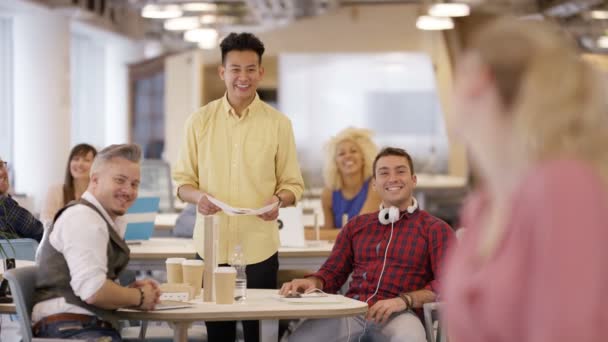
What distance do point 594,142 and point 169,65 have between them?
49.7 ft

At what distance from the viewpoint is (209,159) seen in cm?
429

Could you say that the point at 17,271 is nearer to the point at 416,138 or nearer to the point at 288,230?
the point at 288,230

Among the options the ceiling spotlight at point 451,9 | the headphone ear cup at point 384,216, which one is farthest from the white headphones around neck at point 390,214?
the ceiling spotlight at point 451,9

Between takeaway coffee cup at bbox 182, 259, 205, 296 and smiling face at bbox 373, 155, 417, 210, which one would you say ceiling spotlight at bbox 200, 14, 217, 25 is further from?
takeaway coffee cup at bbox 182, 259, 205, 296

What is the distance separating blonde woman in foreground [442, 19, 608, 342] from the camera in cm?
164

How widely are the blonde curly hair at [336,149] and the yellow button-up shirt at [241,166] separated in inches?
102

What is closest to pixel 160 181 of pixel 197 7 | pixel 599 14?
pixel 197 7

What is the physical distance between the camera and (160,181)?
9.30 meters

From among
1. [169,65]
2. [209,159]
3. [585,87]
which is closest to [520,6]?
[169,65]

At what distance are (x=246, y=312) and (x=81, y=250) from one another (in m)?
0.63

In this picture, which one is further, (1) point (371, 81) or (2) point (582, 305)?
(1) point (371, 81)

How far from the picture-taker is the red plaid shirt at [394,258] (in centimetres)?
432

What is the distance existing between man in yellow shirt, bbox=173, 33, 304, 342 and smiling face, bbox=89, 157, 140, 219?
0.78m

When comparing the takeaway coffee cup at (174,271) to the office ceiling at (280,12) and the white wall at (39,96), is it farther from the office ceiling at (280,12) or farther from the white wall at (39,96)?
the office ceiling at (280,12)
